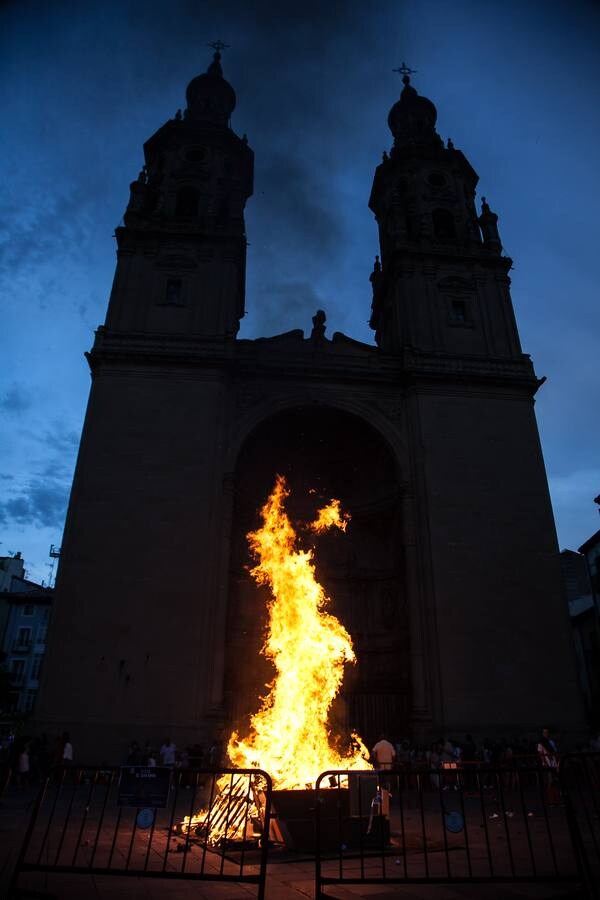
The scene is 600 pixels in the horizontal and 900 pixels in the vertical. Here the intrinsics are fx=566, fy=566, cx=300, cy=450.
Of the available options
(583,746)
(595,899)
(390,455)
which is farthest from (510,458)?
(595,899)

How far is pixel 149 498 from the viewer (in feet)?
66.9

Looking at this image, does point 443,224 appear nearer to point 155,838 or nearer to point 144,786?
point 155,838

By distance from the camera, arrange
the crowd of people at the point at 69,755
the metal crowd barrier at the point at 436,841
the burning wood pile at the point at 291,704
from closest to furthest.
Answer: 1. the metal crowd barrier at the point at 436,841
2. the burning wood pile at the point at 291,704
3. the crowd of people at the point at 69,755

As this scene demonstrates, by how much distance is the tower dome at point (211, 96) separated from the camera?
34.8 metres

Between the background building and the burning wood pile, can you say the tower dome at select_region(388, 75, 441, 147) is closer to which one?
the burning wood pile

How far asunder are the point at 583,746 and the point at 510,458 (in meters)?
10.2

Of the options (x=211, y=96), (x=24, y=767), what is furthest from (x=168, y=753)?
(x=211, y=96)

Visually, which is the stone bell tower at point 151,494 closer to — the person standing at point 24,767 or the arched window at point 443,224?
the person standing at point 24,767

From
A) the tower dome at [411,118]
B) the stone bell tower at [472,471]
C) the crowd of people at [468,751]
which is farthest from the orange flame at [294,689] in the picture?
the tower dome at [411,118]

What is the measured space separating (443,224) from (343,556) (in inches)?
738

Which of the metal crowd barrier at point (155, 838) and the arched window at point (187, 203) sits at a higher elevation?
the arched window at point (187, 203)

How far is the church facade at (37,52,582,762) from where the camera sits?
60.1 feet

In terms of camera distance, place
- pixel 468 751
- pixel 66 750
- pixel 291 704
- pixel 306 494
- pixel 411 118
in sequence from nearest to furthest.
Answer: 1. pixel 291 704
2. pixel 66 750
3. pixel 468 751
4. pixel 306 494
5. pixel 411 118

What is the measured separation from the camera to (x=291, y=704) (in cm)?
1209
